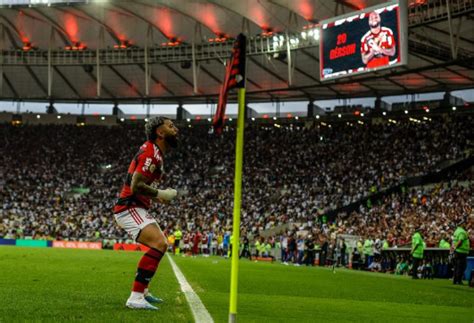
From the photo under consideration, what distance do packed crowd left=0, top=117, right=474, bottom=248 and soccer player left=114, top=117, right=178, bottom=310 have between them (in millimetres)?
28201

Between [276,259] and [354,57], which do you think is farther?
[276,259]

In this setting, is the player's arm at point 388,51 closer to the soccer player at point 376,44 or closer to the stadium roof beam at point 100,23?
the soccer player at point 376,44

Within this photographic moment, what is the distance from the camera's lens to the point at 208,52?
155ft

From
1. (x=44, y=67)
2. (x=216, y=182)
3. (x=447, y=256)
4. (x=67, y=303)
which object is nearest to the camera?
(x=67, y=303)

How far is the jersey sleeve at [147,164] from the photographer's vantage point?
690 centimetres

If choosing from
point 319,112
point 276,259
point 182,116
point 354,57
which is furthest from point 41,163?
point 354,57

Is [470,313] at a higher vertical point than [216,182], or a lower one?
lower

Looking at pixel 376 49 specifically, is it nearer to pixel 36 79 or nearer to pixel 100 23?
pixel 100 23

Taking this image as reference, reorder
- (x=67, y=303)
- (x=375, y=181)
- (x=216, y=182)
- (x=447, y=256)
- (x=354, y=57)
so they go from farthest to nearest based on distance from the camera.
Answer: (x=216, y=182), (x=375, y=181), (x=354, y=57), (x=447, y=256), (x=67, y=303)

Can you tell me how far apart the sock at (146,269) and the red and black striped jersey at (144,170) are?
55cm

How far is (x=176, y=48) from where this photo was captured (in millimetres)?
48312

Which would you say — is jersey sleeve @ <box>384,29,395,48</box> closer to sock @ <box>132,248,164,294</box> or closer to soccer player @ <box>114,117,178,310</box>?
soccer player @ <box>114,117,178,310</box>

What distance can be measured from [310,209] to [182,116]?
2264 cm

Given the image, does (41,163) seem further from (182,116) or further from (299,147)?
(299,147)
